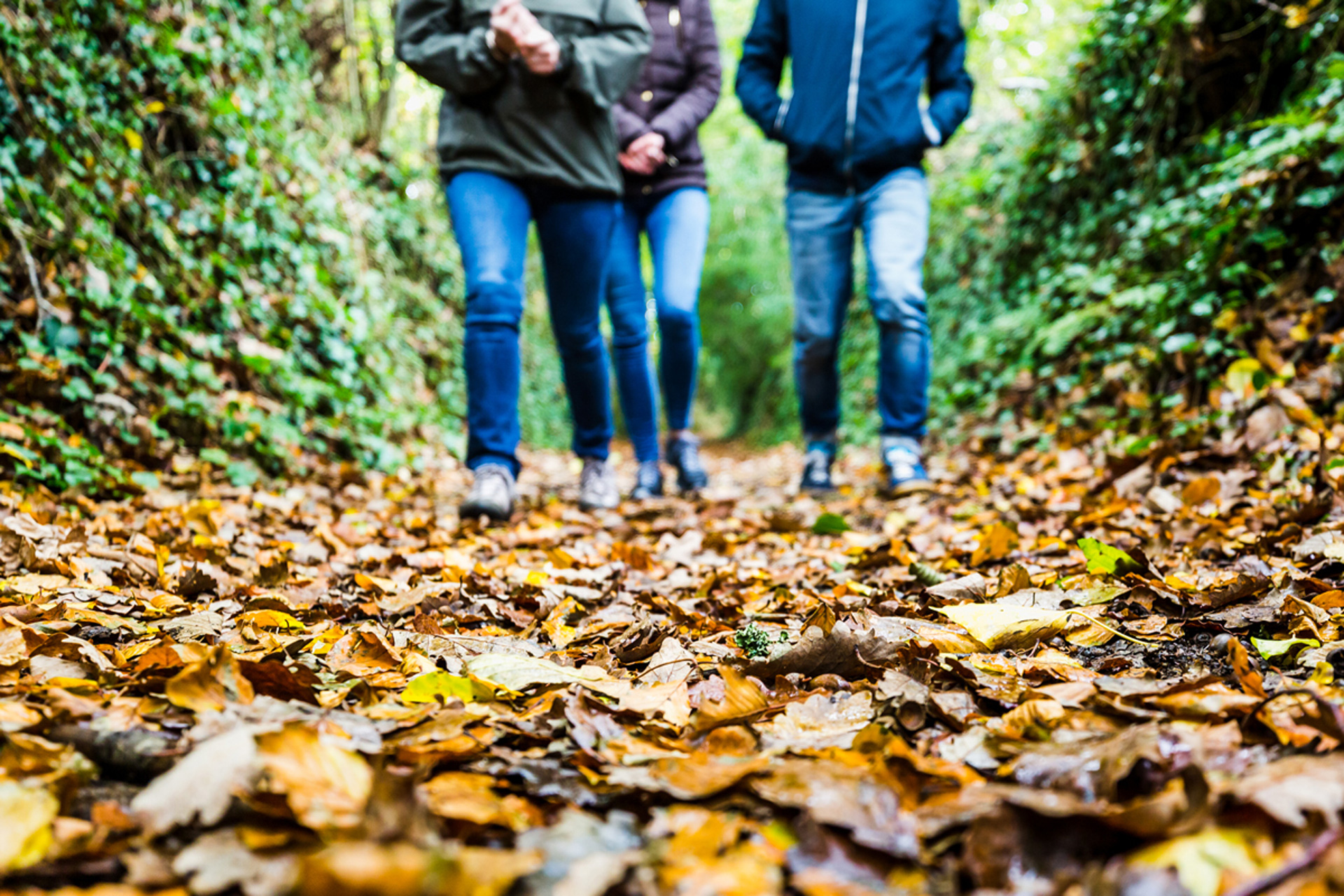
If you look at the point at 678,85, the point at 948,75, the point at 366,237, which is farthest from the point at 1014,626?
the point at 366,237

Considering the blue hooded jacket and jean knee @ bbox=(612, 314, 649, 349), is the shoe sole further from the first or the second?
the blue hooded jacket

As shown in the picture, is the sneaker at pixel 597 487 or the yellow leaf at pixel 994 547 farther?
the sneaker at pixel 597 487

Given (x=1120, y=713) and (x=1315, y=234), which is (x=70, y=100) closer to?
(x=1120, y=713)

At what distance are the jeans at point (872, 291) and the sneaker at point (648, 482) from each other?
0.66m

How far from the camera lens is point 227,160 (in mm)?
3887

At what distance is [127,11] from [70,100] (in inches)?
30.7

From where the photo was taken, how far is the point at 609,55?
281 cm

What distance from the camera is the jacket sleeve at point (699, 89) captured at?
11.6 ft

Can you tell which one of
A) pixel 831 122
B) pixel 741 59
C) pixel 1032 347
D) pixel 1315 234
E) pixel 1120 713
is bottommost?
pixel 1032 347

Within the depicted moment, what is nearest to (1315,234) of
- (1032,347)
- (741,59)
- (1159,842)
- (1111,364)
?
(1111,364)

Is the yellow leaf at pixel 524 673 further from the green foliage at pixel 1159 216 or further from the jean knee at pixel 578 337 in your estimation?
the green foliage at pixel 1159 216

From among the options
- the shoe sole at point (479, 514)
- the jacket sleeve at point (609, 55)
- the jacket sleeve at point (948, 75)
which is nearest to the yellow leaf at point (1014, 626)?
the shoe sole at point (479, 514)

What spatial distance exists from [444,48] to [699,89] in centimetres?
139

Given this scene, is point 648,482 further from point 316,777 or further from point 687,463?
point 316,777
